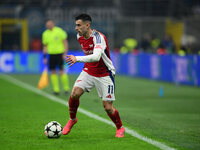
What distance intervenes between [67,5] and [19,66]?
757 centimetres

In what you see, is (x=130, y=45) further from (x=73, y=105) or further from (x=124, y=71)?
(x=73, y=105)

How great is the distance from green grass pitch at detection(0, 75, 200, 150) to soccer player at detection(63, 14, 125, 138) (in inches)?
15.8

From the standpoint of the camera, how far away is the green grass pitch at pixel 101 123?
7457 millimetres

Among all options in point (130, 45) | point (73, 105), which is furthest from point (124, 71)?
point (73, 105)

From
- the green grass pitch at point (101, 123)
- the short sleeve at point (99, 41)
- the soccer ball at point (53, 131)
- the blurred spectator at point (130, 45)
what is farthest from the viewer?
the blurred spectator at point (130, 45)

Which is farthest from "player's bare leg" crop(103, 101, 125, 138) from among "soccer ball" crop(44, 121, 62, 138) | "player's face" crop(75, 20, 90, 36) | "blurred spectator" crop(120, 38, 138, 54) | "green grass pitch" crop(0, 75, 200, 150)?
"blurred spectator" crop(120, 38, 138, 54)

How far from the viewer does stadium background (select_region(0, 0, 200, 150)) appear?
8438mm

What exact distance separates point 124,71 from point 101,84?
62.2ft

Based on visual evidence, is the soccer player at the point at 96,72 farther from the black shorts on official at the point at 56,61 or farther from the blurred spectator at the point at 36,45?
the blurred spectator at the point at 36,45

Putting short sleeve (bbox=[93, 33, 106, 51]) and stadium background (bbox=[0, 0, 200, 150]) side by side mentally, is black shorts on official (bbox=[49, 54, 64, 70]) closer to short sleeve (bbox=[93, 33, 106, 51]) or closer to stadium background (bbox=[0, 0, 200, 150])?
stadium background (bbox=[0, 0, 200, 150])

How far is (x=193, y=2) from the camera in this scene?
36.9 meters

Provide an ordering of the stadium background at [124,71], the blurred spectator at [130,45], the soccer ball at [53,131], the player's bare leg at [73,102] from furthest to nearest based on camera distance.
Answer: the blurred spectator at [130,45]
the stadium background at [124,71]
the player's bare leg at [73,102]
the soccer ball at [53,131]

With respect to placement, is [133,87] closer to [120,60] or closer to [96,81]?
[120,60]

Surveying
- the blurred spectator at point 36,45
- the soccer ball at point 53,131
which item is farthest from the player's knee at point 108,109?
the blurred spectator at point 36,45
